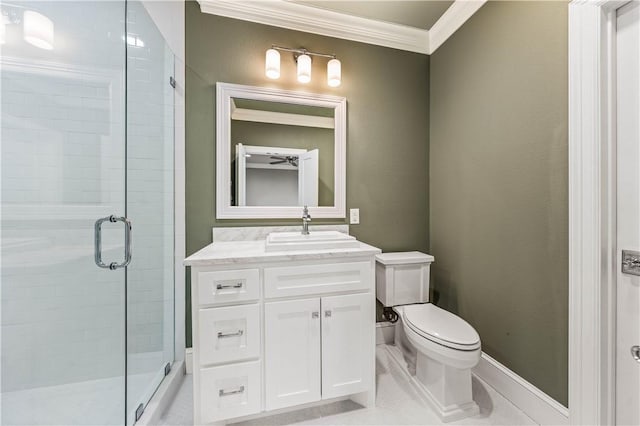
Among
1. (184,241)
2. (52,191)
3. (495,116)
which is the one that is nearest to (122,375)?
(184,241)

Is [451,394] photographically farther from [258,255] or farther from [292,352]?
[258,255]

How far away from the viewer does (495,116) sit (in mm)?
1498

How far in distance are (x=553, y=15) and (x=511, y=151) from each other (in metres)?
0.63

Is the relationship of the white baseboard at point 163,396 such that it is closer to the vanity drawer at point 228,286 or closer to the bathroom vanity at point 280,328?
the bathroom vanity at point 280,328

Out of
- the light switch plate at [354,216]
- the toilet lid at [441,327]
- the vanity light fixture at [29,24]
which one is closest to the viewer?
the vanity light fixture at [29,24]

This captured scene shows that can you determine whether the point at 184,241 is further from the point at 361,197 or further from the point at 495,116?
the point at 495,116

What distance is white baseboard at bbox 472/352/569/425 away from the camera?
3.91 feet

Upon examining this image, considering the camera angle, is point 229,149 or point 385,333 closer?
point 229,149

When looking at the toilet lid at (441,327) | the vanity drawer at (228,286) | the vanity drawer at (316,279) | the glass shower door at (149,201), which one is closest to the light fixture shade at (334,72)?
the glass shower door at (149,201)

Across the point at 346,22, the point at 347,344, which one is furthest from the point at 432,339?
the point at 346,22

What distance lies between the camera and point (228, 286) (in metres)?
1.19

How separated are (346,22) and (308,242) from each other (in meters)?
1.62

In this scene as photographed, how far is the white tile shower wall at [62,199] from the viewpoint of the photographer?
47.1 inches

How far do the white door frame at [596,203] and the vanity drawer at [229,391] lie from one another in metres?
1.44
